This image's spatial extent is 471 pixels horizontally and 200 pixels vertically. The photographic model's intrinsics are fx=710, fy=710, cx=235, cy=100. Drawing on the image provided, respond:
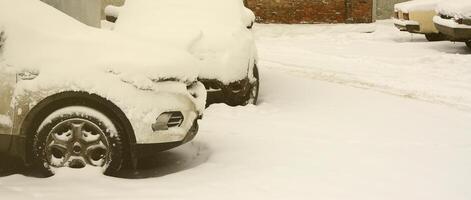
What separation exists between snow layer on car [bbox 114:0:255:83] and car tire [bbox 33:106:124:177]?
107 inches

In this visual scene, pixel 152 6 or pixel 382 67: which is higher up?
pixel 152 6

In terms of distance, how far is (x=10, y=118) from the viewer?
600 centimetres

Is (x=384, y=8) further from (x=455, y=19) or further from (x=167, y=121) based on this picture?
(x=167, y=121)

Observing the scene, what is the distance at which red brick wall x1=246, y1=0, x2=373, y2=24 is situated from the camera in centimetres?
2484

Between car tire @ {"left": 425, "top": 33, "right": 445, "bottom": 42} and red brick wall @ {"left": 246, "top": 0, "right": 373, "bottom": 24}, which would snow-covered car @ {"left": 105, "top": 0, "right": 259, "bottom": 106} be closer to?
car tire @ {"left": 425, "top": 33, "right": 445, "bottom": 42}

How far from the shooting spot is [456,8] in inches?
628

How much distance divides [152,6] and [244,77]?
200 centimetres

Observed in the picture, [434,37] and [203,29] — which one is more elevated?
[203,29]

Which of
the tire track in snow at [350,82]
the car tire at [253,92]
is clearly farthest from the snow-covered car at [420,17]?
the car tire at [253,92]

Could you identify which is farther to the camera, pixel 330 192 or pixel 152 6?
pixel 152 6

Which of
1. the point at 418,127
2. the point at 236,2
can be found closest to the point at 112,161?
the point at 418,127

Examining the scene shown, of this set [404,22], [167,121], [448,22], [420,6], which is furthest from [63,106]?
[404,22]

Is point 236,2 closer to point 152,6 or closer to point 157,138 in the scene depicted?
point 152,6

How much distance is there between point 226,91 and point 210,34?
90 centimetres
